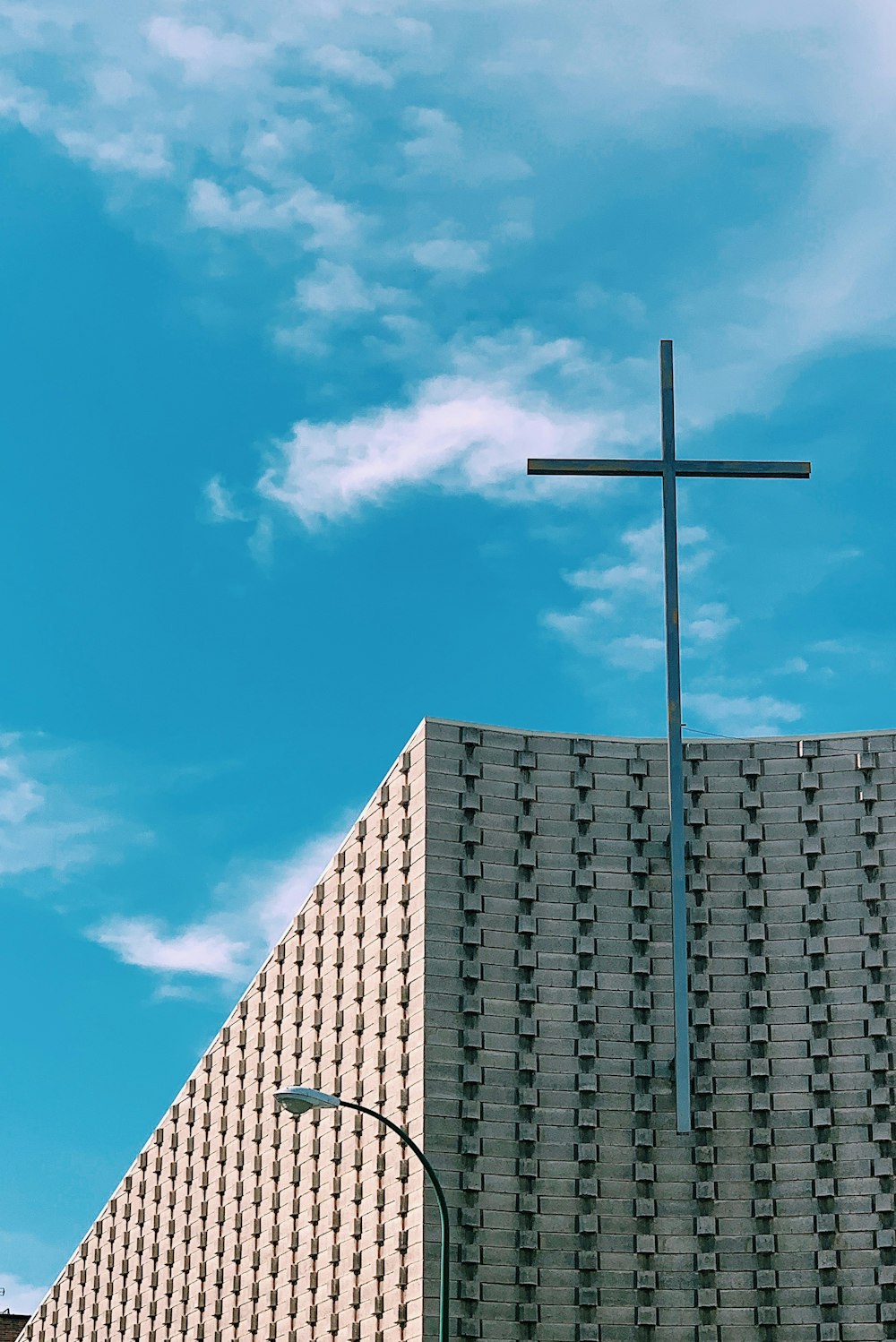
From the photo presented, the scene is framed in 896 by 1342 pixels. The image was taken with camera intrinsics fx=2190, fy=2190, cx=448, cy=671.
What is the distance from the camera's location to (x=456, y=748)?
4444cm

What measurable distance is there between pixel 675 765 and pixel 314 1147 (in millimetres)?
11508

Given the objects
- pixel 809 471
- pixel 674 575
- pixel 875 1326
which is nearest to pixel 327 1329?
pixel 875 1326

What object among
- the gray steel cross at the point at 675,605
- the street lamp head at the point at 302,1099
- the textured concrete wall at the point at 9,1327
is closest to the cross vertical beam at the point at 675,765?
the gray steel cross at the point at 675,605

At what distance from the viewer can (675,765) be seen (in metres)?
43.6

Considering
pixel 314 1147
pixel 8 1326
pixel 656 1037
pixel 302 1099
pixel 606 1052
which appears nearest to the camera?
pixel 302 1099

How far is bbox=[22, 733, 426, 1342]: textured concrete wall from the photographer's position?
141ft

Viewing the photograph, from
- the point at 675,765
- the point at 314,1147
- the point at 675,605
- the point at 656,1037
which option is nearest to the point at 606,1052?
the point at 656,1037

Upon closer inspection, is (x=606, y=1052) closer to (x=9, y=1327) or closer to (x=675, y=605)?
(x=675, y=605)

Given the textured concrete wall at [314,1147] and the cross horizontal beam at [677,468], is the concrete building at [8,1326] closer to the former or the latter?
the textured concrete wall at [314,1147]

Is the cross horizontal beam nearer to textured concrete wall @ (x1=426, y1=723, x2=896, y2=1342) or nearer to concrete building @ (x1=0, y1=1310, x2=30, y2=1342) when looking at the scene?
textured concrete wall @ (x1=426, y1=723, x2=896, y2=1342)

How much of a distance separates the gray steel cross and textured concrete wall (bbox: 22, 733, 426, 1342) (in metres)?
5.00

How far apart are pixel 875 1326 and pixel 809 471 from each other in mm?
16300

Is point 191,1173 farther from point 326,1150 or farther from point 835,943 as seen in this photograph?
point 835,943

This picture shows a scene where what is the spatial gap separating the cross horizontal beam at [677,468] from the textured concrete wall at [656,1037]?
217 inches
